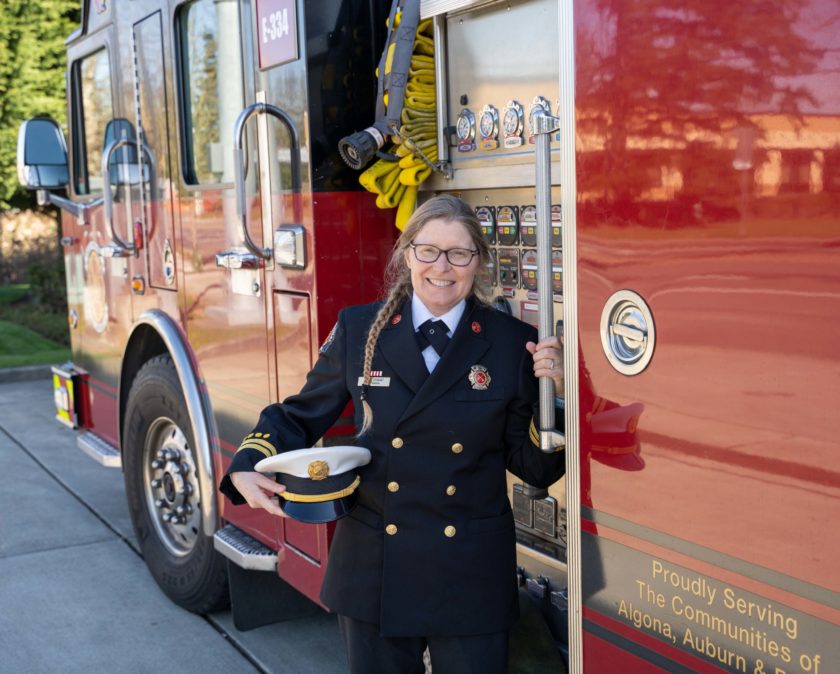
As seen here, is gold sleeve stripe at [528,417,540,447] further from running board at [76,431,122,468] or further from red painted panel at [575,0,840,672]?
running board at [76,431,122,468]

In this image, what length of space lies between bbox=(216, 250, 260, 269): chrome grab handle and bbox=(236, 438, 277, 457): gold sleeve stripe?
1.13 metres

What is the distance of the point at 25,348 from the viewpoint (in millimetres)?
12031

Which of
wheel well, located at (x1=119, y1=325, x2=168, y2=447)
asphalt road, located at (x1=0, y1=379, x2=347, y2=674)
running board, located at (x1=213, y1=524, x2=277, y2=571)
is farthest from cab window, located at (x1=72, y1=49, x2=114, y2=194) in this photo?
running board, located at (x1=213, y1=524, x2=277, y2=571)

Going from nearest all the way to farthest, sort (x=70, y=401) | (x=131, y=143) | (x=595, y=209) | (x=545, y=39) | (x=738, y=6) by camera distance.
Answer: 1. (x=738, y=6)
2. (x=595, y=209)
3. (x=545, y=39)
4. (x=131, y=143)
5. (x=70, y=401)

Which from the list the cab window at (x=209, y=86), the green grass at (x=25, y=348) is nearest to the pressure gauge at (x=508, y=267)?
the cab window at (x=209, y=86)

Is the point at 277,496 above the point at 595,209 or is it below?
below

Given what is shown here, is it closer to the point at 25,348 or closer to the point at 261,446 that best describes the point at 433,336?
the point at 261,446

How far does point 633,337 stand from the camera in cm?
193

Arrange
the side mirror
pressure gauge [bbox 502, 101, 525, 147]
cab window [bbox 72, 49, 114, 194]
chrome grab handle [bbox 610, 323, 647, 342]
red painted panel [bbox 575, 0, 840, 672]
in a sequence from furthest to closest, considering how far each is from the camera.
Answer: the side mirror, cab window [bbox 72, 49, 114, 194], pressure gauge [bbox 502, 101, 525, 147], chrome grab handle [bbox 610, 323, 647, 342], red painted panel [bbox 575, 0, 840, 672]

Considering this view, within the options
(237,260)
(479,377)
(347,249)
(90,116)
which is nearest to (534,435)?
(479,377)

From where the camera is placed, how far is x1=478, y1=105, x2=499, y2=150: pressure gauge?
9.15 feet

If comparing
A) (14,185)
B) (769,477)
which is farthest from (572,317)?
(14,185)

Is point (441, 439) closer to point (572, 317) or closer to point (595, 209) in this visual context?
point (572, 317)

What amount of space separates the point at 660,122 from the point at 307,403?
1.15 meters
